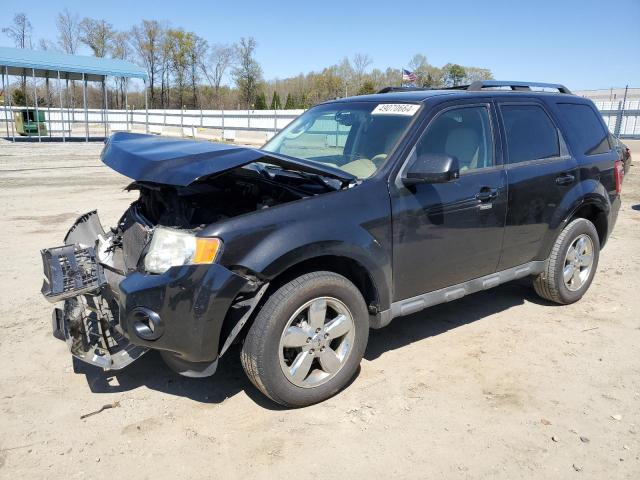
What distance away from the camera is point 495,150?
4145mm

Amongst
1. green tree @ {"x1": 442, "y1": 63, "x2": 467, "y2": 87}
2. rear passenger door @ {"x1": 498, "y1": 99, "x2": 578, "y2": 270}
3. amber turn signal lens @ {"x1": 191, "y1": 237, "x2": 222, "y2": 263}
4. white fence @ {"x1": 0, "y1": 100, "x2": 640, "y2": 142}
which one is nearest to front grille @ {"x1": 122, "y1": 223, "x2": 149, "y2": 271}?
amber turn signal lens @ {"x1": 191, "y1": 237, "x2": 222, "y2": 263}

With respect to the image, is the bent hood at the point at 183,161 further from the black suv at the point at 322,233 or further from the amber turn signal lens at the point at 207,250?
the amber turn signal lens at the point at 207,250

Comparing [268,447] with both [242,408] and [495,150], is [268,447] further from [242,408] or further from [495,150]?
[495,150]

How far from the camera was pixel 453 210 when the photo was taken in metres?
3.75

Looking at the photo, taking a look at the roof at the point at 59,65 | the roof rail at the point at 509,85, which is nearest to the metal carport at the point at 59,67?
the roof at the point at 59,65

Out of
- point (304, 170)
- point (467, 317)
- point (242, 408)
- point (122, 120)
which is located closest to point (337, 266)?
point (304, 170)

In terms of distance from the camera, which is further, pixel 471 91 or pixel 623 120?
pixel 623 120

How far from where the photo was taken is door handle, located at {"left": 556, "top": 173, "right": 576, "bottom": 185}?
179 inches

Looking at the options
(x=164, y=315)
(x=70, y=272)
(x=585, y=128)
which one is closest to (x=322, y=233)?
(x=164, y=315)

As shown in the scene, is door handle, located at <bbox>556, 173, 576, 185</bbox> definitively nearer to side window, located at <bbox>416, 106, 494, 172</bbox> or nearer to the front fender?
side window, located at <bbox>416, 106, 494, 172</bbox>

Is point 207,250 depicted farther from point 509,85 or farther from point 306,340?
point 509,85

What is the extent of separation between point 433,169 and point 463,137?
843 mm

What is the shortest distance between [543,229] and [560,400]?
1642 mm

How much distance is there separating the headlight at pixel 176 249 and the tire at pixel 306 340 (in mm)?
469
